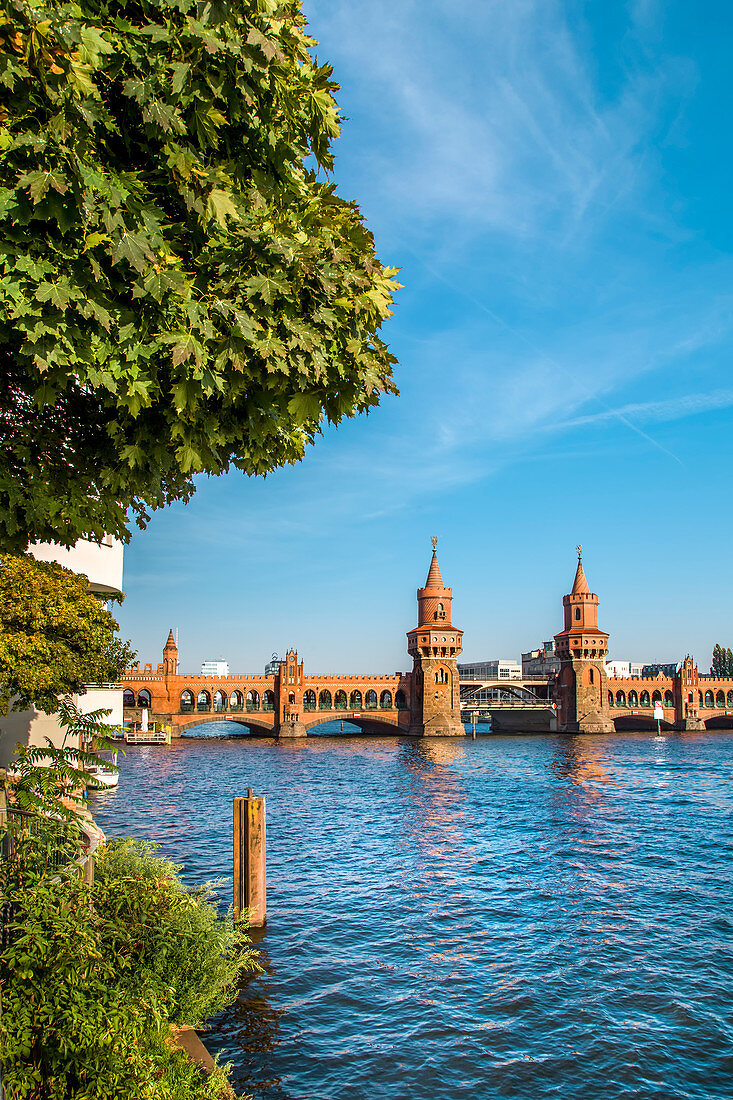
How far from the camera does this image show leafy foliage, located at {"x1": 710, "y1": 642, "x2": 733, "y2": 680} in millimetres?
174875

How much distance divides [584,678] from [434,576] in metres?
25.8

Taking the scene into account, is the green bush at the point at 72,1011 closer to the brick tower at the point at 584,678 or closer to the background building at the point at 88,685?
the background building at the point at 88,685

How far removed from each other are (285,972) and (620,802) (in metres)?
29.8

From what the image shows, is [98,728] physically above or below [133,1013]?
above

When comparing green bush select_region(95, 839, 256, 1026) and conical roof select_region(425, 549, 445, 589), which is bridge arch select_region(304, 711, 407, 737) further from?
green bush select_region(95, 839, 256, 1026)

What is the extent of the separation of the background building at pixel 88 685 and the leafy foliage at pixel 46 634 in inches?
60.1

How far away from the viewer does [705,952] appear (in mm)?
18000

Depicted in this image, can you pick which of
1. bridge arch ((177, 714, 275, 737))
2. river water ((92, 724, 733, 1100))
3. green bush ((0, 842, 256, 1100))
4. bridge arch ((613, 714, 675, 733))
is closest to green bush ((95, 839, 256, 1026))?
green bush ((0, 842, 256, 1100))

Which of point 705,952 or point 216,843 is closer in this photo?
point 705,952

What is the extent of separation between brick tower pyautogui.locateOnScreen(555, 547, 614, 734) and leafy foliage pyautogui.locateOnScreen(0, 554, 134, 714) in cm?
8964

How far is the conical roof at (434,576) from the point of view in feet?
346

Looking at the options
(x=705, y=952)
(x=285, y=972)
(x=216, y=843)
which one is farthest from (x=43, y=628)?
(x=705, y=952)

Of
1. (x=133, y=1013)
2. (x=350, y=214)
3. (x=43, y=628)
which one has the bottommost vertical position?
(x=133, y=1013)

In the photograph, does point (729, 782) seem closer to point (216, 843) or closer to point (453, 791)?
point (453, 791)
